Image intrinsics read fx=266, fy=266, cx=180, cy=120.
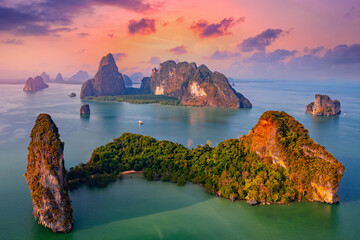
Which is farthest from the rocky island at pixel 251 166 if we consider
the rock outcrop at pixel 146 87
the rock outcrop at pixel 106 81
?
the rock outcrop at pixel 146 87

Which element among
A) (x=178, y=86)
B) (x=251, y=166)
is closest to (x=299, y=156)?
(x=251, y=166)

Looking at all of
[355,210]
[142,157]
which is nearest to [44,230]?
[142,157]

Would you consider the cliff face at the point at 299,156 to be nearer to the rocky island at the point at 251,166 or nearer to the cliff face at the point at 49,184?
the rocky island at the point at 251,166

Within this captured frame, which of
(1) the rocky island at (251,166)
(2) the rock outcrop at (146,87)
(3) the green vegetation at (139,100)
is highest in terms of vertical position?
(2) the rock outcrop at (146,87)

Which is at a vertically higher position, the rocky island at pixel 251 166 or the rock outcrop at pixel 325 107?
the rock outcrop at pixel 325 107

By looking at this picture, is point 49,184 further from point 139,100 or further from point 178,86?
point 178,86

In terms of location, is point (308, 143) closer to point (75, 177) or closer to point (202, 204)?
point (202, 204)
